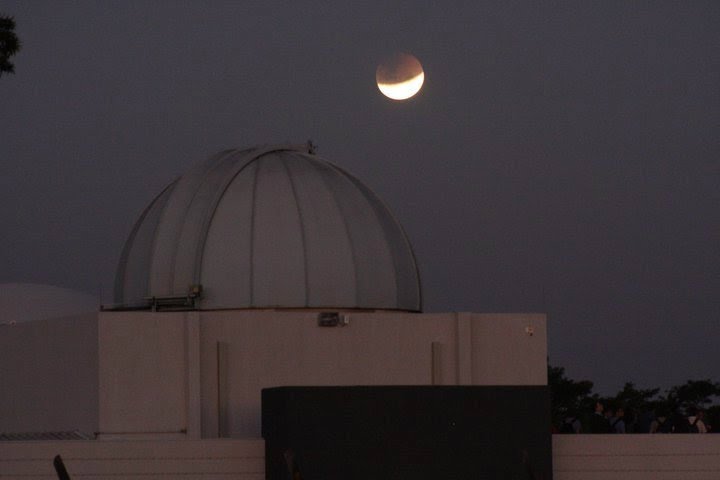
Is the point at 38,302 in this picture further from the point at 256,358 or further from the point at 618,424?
the point at 618,424

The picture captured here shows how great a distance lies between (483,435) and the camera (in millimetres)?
18250

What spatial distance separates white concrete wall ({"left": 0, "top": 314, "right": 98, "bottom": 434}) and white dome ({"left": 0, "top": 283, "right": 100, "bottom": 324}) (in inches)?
340

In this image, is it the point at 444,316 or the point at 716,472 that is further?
the point at 444,316

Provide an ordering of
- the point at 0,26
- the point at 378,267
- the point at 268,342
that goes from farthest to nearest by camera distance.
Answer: the point at 0,26 < the point at 378,267 < the point at 268,342

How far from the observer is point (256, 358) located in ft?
67.4

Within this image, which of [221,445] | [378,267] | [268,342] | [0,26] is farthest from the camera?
[0,26]

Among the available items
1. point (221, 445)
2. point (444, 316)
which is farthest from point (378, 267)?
point (221, 445)

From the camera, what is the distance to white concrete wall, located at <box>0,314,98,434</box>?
66.6ft

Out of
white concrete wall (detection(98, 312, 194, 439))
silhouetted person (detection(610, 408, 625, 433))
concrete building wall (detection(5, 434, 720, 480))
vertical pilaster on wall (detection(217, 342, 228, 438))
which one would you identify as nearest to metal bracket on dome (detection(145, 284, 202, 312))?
white concrete wall (detection(98, 312, 194, 439))

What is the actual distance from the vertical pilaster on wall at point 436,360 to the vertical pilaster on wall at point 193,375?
3.30m

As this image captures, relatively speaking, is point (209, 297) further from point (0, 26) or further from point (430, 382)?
point (0, 26)

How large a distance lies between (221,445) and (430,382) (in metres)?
4.09

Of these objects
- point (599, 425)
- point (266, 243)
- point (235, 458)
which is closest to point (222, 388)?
point (266, 243)

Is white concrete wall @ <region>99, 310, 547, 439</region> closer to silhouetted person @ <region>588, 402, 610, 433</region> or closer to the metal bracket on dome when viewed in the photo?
the metal bracket on dome
